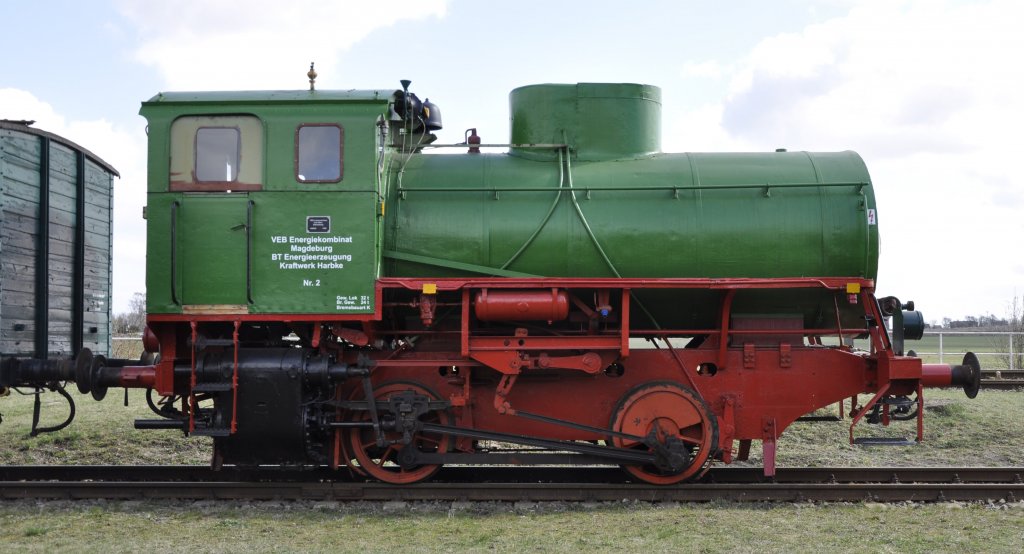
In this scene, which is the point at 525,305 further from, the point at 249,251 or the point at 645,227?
the point at 249,251

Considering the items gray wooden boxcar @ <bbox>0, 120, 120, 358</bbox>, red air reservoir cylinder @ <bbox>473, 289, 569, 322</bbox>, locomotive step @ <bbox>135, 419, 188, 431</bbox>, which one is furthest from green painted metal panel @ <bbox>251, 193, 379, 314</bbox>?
gray wooden boxcar @ <bbox>0, 120, 120, 358</bbox>

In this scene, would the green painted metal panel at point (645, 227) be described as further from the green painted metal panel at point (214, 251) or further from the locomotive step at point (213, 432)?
the locomotive step at point (213, 432)

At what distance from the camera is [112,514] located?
8.35m

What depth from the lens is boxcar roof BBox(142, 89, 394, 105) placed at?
8.79m

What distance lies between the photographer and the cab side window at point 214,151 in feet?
28.8

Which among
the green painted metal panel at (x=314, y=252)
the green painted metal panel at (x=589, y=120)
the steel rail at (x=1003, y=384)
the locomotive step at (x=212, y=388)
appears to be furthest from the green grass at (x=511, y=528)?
the steel rail at (x=1003, y=384)

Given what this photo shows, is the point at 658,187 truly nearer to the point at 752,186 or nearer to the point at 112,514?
the point at 752,186

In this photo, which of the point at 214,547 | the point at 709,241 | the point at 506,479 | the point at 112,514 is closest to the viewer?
the point at 214,547

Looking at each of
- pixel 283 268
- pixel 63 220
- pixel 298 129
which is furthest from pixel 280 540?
pixel 63 220

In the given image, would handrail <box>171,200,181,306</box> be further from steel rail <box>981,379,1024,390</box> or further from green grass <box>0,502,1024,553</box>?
steel rail <box>981,379,1024,390</box>

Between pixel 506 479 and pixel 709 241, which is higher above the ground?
pixel 709 241

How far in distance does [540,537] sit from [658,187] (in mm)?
4044

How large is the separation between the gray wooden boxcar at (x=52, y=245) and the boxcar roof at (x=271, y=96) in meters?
1.84

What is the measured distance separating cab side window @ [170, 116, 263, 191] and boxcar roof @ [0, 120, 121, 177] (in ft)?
6.64
